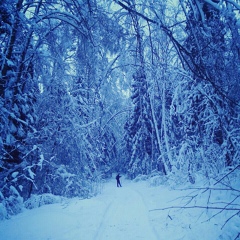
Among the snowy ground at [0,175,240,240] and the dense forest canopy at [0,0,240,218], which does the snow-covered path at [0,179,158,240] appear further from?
the dense forest canopy at [0,0,240,218]

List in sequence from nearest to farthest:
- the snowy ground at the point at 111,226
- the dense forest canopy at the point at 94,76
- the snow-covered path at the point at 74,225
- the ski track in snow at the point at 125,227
A: the dense forest canopy at the point at 94,76, the snowy ground at the point at 111,226, the snow-covered path at the point at 74,225, the ski track in snow at the point at 125,227

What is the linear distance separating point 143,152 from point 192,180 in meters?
13.2

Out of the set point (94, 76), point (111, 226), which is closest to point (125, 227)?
point (111, 226)

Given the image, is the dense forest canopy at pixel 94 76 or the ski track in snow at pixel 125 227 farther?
the ski track in snow at pixel 125 227

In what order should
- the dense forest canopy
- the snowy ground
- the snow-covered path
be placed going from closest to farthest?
the dense forest canopy < the snowy ground < the snow-covered path

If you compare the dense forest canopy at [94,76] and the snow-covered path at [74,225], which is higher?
the dense forest canopy at [94,76]

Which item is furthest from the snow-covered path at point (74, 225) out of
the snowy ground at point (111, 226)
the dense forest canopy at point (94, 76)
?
the dense forest canopy at point (94, 76)

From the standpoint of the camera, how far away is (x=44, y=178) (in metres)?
7.94

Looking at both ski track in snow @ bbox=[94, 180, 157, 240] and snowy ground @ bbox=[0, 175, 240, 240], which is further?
ski track in snow @ bbox=[94, 180, 157, 240]

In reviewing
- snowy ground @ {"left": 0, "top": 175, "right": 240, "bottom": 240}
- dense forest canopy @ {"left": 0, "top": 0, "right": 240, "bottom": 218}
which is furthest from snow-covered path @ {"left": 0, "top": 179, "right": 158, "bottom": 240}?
→ dense forest canopy @ {"left": 0, "top": 0, "right": 240, "bottom": 218}

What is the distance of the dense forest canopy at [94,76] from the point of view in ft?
6.35

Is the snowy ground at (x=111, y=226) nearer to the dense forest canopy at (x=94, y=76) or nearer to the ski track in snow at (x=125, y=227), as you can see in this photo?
the ski track in snow at (x=125, y=227)

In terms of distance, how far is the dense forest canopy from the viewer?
6.35ft

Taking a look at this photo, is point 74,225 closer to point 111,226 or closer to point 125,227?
point 111,226
